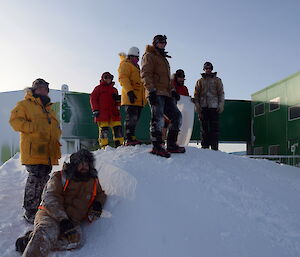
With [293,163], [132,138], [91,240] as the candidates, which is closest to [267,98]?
[293,163]

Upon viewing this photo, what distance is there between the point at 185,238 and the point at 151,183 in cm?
88

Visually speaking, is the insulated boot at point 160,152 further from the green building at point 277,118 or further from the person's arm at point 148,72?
the green building at point 277,118

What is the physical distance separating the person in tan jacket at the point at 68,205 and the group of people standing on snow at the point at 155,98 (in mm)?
1389

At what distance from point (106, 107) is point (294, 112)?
7.98 meters

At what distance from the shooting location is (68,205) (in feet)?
9.84

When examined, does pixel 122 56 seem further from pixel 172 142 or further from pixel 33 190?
pixel 33 190

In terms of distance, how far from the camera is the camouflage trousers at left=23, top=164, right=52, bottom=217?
3.57m

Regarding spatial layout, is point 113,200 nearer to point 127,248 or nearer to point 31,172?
point 127,248

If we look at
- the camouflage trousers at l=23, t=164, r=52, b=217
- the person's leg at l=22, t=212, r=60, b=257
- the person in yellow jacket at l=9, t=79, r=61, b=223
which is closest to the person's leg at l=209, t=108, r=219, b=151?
the person in yellow jacket at l=9, t=79, r=61, b=223

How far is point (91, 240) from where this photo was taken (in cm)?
284

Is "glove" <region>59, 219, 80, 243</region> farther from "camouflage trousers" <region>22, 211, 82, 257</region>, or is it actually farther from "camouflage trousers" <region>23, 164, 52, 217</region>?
"camouflage trousers" <region>23, 164, 52, 217</region>

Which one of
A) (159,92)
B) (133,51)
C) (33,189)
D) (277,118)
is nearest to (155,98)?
(159,92)

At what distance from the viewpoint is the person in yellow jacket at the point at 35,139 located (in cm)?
352

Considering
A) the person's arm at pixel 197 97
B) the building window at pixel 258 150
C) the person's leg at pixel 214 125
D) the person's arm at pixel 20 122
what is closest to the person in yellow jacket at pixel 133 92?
the person's arm at pixel 197 97
